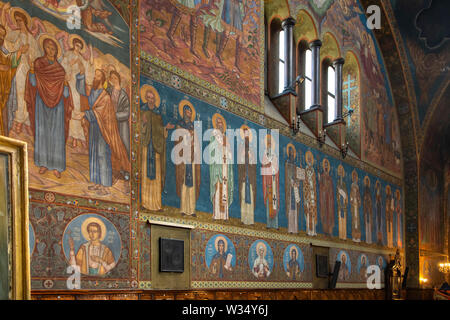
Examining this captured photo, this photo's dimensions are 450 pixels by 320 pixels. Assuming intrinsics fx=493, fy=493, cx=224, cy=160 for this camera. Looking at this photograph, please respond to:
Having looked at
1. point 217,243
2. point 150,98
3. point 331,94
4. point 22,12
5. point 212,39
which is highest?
point 331,94

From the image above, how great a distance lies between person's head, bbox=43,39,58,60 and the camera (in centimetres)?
657

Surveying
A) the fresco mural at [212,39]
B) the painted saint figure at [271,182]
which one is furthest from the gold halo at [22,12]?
the painted saint figure at [271,182]

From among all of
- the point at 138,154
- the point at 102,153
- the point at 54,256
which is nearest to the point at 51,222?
the point at 54,256

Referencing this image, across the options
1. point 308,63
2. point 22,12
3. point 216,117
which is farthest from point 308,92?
point 22,12

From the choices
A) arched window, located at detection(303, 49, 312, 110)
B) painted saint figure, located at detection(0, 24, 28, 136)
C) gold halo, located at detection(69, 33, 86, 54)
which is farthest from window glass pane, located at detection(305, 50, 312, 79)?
painted saint figure, located at detection(0, 24, 28, 136)

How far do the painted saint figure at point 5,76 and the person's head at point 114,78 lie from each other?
5.04 ft

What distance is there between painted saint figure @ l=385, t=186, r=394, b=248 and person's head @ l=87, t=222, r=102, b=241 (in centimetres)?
1258

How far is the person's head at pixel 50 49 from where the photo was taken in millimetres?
6570

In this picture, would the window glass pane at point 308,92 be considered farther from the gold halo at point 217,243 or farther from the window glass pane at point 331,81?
the gold halo at point 217,243

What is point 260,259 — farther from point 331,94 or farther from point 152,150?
point 331,94

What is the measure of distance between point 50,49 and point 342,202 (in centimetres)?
974

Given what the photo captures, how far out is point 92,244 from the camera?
6.75 meters

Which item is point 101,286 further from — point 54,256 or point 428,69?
point 428,69

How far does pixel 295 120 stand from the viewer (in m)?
12.1
